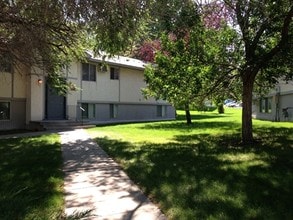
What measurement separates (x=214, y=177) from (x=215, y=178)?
94 mm

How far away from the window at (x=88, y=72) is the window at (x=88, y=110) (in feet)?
6.09

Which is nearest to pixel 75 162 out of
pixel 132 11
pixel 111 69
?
pixel 132 11

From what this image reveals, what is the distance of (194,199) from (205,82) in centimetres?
842

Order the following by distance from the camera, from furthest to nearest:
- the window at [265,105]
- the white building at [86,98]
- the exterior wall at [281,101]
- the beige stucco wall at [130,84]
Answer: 1. the window at [265,105]
2. the beige stucco wall at [130,84]
3. the exterior wall at [281,101]
4. the white building at [86,98]

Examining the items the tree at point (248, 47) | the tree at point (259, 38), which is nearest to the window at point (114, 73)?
the tree at point (248, 47)

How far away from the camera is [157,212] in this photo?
20.3 feet

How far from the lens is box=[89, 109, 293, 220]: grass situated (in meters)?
6.19

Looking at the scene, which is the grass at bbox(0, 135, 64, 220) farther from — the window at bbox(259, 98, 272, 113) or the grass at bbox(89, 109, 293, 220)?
the window at bbox(259, 98, 272, 113)

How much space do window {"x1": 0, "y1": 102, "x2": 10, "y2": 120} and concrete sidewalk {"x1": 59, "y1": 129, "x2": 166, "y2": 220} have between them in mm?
12639

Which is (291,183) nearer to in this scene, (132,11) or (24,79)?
(132,11)

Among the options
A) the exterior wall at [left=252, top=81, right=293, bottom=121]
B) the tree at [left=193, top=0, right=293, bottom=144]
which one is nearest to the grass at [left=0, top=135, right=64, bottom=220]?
the tree at [left=193, top=0, right=293, bottom=144]

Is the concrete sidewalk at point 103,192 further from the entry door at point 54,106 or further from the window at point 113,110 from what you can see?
the window at point 113,110

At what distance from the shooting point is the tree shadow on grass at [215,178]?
618 cm

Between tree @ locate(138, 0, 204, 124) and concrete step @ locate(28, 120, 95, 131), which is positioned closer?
tree @ locate(138, 0, 204, 124)
